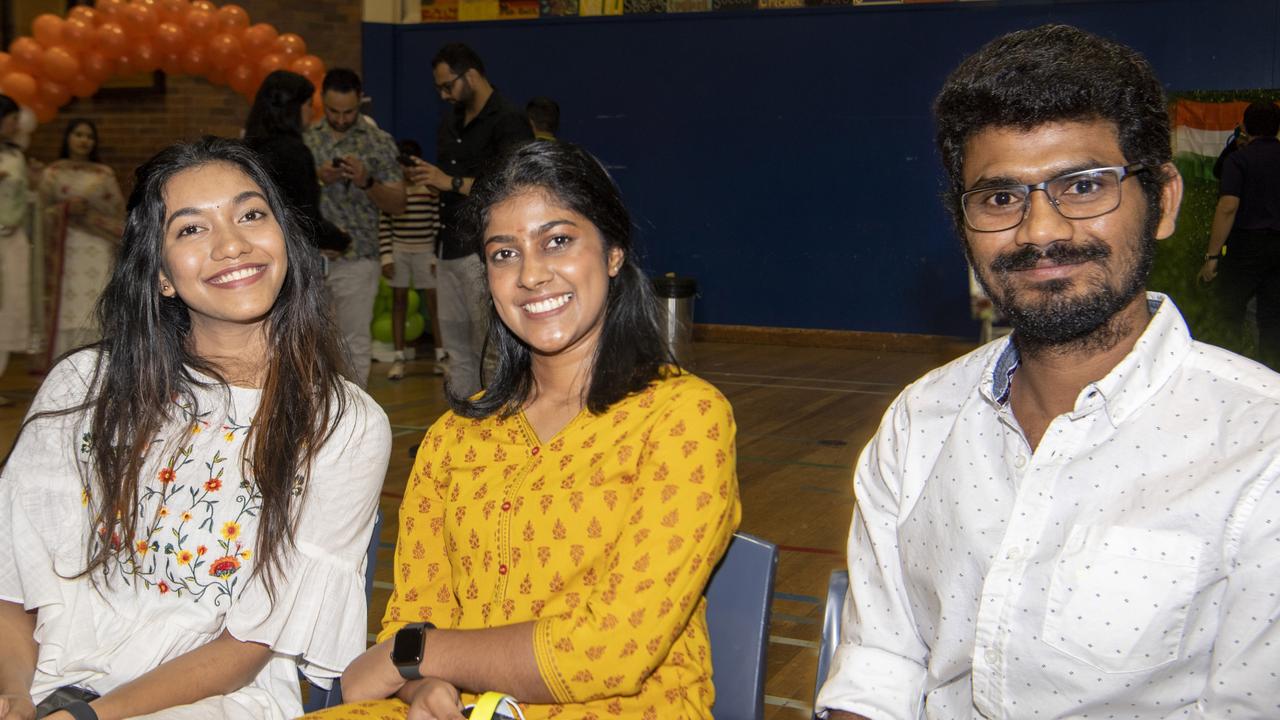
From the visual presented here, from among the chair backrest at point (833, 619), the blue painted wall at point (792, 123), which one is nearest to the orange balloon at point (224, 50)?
the blue painted wall at point (792, 123)

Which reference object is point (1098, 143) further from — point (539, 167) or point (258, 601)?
point (258, 601)

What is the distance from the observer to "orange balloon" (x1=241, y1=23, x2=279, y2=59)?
7.66 m

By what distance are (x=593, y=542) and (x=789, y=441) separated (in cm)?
439

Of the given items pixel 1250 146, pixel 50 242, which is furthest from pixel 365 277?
pixel 1250 146

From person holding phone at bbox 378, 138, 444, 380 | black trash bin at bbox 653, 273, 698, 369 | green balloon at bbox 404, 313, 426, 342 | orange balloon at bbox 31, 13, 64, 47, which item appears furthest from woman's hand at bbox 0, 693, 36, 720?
green balloon at bbox 404, 313, 426, 342

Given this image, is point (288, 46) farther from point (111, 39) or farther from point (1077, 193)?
point (1077, 193)

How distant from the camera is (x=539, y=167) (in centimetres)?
188

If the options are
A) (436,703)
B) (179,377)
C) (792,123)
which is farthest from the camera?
(792,123)

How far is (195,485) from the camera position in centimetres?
190

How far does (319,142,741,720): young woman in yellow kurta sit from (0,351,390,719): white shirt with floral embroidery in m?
0.09

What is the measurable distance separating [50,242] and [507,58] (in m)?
4.58

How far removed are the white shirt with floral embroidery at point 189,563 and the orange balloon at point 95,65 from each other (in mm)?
6336

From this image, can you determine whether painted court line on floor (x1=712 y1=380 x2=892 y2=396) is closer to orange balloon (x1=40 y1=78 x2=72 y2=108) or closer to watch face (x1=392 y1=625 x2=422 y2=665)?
orange balloon (x1=40 y1=78 x2=72 y2=108)

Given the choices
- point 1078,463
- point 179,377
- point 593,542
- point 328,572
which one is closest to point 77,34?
point 179,377
